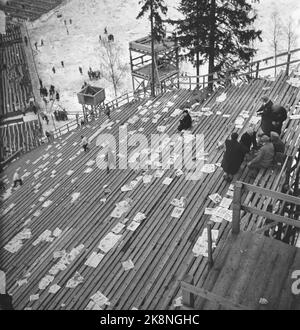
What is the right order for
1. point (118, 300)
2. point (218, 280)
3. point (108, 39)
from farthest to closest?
point (108, 39), point (118, 300), point (218, 280)

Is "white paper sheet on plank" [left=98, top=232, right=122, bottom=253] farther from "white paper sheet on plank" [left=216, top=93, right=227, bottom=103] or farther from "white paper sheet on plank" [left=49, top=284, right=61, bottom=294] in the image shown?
"white paper sheet on plank" [left=216, top=93, right=227, bottom=103]

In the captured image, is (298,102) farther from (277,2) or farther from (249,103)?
(277,2)

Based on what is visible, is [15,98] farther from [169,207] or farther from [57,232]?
[169,207]

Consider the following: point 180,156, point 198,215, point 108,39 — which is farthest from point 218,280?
point 108,39

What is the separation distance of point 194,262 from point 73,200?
18.9ft

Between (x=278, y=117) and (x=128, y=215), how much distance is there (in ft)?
18.3

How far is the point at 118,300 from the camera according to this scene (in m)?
9.34

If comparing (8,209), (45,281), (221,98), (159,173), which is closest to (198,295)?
(45,281)

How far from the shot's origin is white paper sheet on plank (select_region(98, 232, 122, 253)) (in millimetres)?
Answer: 10883

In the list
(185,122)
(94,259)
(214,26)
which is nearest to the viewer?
(94,259)

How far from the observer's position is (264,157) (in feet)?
37.1

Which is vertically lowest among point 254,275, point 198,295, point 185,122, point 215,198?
point 215,198

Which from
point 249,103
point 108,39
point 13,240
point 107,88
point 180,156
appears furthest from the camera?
point 108,39

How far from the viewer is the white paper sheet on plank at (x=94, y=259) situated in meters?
10.5
